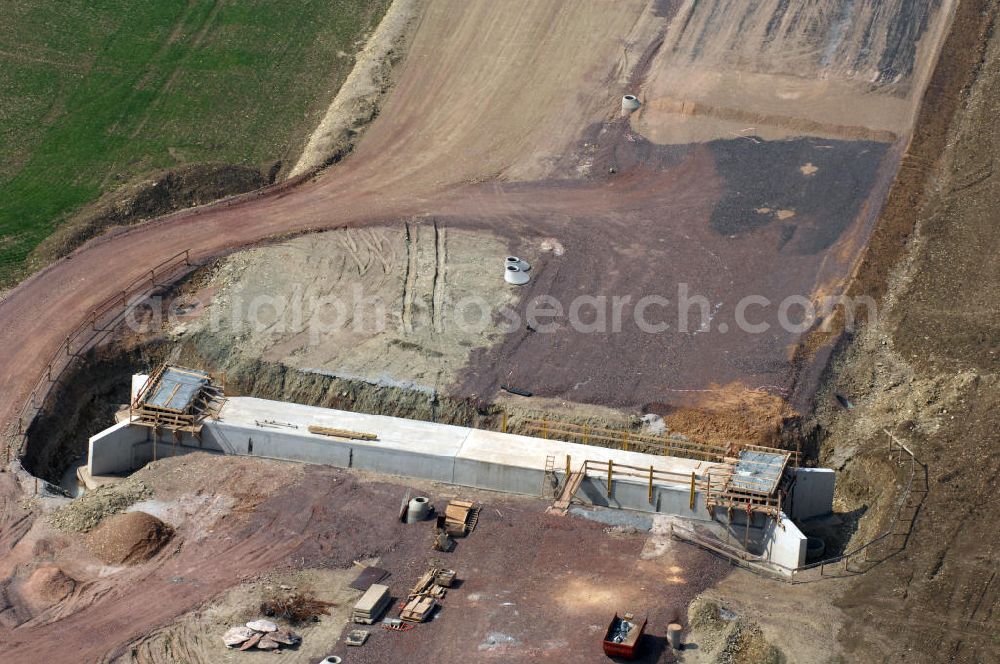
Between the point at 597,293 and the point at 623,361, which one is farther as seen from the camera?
the point at 597,293

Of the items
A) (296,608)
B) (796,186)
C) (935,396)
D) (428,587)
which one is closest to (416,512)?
(428,587)

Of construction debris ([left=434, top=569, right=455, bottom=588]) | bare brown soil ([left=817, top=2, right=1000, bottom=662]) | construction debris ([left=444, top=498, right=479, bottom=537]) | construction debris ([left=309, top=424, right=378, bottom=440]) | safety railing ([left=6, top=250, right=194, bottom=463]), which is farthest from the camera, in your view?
safety railing ([left=6, top=250, right=194, bottom=463])

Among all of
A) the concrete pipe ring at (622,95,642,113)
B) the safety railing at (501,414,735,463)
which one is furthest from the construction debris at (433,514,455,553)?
the concrete pipe ring at (622,95,642,113)

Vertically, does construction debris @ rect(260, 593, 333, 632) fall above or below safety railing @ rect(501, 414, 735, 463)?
below

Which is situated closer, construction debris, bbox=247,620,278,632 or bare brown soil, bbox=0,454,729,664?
bare brown soil, bbox=0,454,729,664

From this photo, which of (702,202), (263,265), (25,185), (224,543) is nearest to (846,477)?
(702,202)

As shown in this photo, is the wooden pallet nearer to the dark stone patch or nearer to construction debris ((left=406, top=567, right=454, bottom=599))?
construction debris ((left=406, top=567, right=454, bottom=599))

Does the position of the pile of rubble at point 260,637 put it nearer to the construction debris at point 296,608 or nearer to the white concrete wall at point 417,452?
the construction debris at point 296,608

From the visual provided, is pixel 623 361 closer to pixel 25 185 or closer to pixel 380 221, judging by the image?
pixel 380 221
